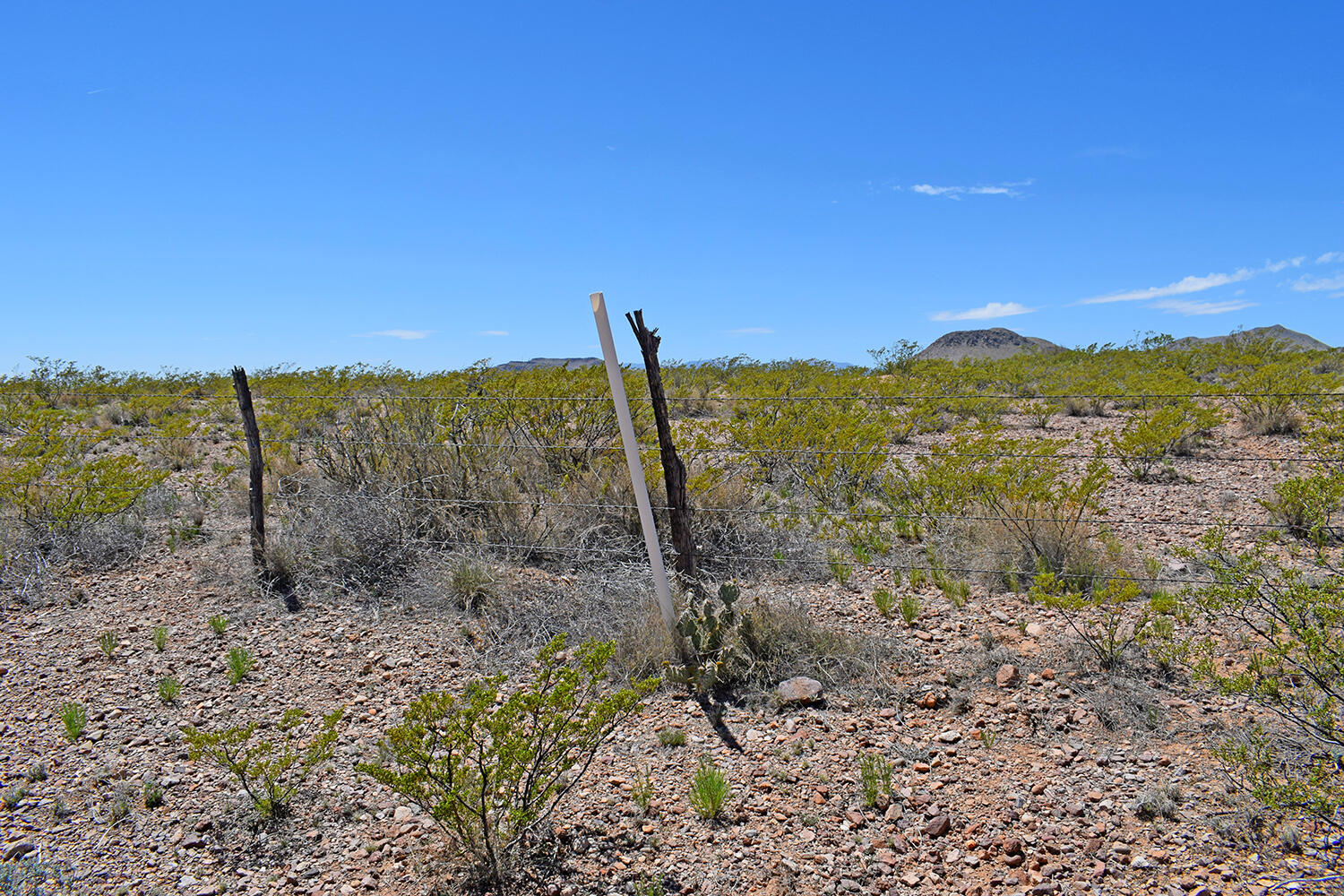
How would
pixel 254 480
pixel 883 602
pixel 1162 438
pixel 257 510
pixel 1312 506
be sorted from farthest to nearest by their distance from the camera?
pixel 1162 438 < pixel 254 480 < pixel 257 510 < pixel 883 602 < pixel 1312 506

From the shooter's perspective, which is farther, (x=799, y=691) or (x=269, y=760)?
(x=799, y=691)

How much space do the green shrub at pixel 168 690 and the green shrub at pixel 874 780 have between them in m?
4.03

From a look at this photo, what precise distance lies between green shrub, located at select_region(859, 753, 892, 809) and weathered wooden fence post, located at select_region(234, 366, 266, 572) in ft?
16.9

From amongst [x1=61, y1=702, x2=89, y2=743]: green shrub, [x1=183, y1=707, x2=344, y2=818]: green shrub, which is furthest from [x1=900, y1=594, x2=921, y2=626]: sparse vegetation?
[x1=61, y1=702, x2=89, y2=743]: green shrub

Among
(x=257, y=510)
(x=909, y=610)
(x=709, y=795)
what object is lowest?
(x=709, y=795)

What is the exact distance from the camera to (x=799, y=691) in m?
4.37

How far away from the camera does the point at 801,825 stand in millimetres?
3379

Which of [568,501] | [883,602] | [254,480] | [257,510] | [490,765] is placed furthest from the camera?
[568,501]

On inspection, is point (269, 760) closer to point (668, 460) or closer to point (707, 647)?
point (707, 647)

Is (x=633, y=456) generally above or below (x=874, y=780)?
above

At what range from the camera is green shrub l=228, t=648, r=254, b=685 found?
4906mm

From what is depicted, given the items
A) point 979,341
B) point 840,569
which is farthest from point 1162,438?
point 979,341

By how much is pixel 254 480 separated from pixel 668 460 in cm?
393

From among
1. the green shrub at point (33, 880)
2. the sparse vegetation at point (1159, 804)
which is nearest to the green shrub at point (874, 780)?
the sparse vegetation at point (1159, 804)
